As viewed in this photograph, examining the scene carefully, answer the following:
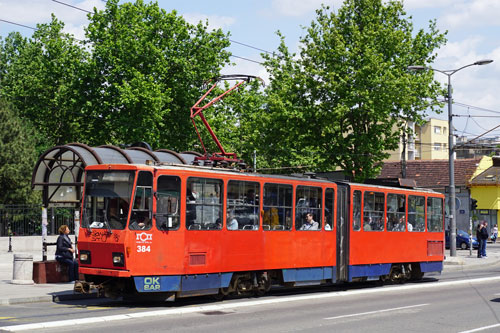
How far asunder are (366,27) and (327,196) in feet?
71.2

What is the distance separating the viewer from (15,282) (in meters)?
18.7

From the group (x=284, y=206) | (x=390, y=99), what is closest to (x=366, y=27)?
(x=390, y=99)

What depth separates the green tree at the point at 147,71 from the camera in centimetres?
4347

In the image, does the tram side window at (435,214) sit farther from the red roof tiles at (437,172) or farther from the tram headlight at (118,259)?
the red roof tiles at (437,172)

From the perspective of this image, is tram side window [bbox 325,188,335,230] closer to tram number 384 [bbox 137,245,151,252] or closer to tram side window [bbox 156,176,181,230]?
tram side window [bbox 156,176,181,230]

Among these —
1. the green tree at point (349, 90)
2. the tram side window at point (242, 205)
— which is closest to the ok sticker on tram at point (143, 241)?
the tram side window at point (242, 205)

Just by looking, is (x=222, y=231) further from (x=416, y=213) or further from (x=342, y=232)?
(x=416, y=213)

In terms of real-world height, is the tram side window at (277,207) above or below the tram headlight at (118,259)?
above

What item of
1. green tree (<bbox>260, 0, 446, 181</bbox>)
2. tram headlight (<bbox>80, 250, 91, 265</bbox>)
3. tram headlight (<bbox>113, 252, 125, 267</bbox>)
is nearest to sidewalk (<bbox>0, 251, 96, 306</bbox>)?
tram headlight (<bbox>80, 250, 91, 265</bbox>)

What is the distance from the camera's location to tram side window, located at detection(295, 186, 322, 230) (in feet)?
60.0

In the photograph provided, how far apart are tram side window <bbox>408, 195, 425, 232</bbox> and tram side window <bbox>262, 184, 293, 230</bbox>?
5987 millimetres

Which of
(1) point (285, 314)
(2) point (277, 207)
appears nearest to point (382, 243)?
(2) point (277, 207)

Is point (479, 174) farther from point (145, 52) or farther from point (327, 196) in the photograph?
point (327, 196)

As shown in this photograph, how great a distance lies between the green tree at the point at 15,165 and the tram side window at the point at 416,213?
83.0 ft
